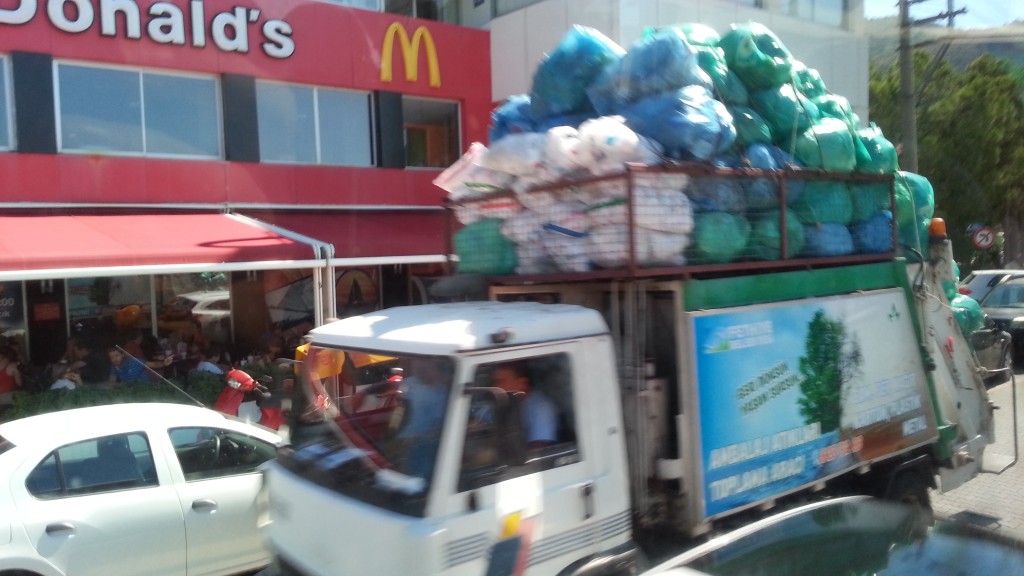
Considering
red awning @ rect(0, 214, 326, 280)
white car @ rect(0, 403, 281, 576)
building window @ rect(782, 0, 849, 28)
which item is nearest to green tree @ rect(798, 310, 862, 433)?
white car @ rect(0, 403, 281, 576)

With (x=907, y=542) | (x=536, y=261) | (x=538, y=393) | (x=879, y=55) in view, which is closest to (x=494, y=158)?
(x=536, y=261)

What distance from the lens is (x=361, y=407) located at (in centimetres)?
372

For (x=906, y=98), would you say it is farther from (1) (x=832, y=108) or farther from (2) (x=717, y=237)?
(2) (x=717, y=237)

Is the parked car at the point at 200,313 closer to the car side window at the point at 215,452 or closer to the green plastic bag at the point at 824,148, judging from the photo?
the car side window at the point at 215,452

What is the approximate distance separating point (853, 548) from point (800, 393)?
4.74 feet

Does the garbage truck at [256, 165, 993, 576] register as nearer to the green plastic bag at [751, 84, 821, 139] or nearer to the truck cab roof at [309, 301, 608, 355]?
the truck cab roof at [309, 301, 608, 355]

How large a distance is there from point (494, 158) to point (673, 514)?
209 centimetres

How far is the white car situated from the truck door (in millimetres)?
1428

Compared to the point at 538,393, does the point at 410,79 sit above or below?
above

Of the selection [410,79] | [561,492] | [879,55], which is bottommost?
[561,492]

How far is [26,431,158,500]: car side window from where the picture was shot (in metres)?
4.33

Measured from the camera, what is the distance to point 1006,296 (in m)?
14.3

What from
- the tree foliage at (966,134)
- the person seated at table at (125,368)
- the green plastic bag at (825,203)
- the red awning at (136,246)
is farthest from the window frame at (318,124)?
the tree foliage at (966,134)

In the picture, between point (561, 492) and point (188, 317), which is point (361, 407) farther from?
point (188, 317)
